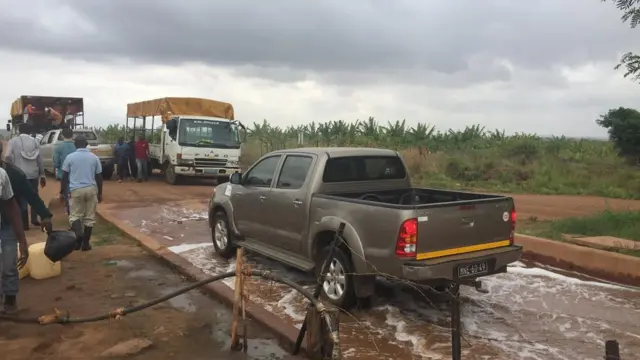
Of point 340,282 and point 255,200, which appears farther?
point 255,200

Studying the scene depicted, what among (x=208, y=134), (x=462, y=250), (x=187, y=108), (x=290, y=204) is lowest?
(x=462, y=250)

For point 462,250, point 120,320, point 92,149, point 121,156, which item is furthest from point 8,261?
point 121,156

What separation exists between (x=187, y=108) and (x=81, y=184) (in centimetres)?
1119

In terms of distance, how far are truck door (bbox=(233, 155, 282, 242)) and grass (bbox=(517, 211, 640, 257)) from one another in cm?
470

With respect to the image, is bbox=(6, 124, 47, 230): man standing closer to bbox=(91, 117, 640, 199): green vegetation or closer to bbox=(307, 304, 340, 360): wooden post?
bbox=(307, 304, 340, 360): wooden post

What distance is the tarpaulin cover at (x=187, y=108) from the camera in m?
19.1

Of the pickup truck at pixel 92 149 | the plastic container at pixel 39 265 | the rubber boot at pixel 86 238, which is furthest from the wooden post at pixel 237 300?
the pickup truck at pixel 92 149

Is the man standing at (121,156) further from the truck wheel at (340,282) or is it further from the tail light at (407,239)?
the tail light at (407,239)

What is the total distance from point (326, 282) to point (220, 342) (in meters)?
1.51

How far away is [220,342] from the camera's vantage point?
5176 mm

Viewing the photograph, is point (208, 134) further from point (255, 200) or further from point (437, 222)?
point (437, 222)

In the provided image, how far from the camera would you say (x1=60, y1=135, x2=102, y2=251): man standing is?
27.6ft

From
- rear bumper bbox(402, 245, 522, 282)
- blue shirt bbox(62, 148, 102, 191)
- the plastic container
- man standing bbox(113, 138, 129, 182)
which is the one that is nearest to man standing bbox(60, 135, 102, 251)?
blue shirt bbox(62, 148, 102, 191)

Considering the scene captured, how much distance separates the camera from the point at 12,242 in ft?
18.1
